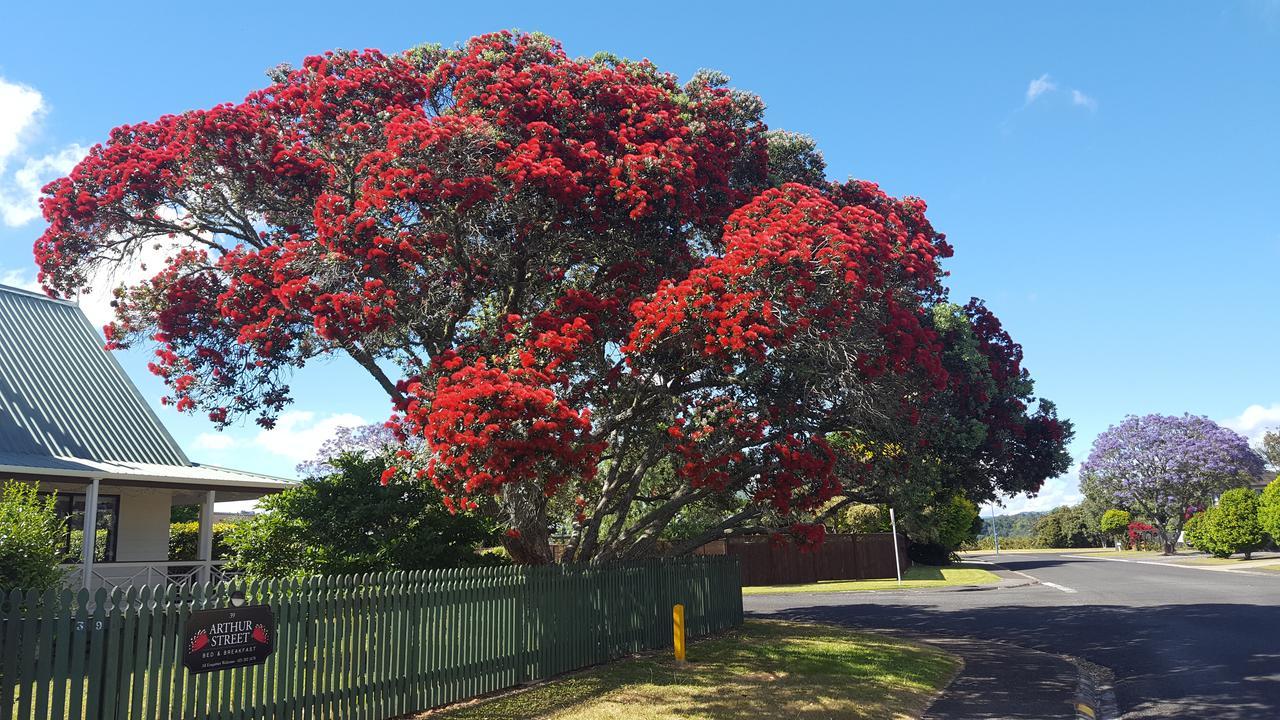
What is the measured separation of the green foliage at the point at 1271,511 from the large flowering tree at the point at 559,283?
32.3 meters

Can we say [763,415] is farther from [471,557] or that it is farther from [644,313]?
[471,557]

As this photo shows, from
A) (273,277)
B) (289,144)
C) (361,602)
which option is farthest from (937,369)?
(289,144)

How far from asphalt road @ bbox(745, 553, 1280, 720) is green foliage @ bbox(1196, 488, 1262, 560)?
14251 mm

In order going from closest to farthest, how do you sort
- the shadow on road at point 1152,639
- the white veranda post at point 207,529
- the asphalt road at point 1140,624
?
the shadow on road at point 1152,639 < the asphalt road at point 1140,624 < the white veranda post at point 207,529

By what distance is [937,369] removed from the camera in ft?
45.4

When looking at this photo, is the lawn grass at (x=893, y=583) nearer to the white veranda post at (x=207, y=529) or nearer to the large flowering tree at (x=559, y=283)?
the large flowering tree at (x=559, y=283)

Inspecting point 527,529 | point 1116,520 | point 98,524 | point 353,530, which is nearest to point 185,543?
point 98,524

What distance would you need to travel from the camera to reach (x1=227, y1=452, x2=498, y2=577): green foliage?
13148 mm

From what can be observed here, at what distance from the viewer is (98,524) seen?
2006cm

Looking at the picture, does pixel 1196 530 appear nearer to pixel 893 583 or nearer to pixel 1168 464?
pixel 1168 464

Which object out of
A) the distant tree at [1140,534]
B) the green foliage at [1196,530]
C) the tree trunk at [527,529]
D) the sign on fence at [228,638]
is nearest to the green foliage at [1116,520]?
the distant tree at [1140,534]

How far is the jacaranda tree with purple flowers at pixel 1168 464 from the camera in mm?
59094

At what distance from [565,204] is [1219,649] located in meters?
12.9

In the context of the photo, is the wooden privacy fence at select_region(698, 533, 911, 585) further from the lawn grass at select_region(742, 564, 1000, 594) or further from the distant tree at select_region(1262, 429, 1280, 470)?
the distant tree at select_region(1262, 429, 1280, 470)
